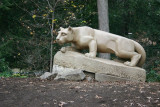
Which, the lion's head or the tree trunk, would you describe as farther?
the tree trunk

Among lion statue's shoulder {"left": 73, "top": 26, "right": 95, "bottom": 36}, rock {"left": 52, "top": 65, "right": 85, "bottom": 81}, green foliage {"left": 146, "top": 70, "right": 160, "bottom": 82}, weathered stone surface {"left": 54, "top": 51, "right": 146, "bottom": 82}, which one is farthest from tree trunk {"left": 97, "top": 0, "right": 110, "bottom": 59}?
rock {"left": 52, "top": 65, "right": 85, "bottom": 81}

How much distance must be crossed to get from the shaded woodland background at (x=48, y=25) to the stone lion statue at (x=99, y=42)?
119 inches

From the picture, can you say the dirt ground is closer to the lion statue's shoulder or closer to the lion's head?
→ the lion's head

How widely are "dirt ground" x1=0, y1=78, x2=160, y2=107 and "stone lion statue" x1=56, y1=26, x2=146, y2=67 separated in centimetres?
190

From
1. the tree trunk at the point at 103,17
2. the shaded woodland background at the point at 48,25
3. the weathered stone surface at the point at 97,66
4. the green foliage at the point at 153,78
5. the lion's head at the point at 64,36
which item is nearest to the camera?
the weathered stone surface at the point at 97,66

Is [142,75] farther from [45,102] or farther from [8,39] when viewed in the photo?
[8,39]

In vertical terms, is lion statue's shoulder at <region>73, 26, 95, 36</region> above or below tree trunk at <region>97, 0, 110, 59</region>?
below

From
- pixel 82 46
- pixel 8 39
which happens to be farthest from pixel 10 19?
pixel 82 46

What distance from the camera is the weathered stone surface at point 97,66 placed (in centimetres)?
679

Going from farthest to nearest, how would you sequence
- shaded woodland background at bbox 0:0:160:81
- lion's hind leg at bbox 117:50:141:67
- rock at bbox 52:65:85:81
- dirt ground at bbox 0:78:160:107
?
shaded woodland background at bbox 0:0:160:81, lion's hind leg at bbox 117:50:141:67, rock at bbox 52:65:85:81, dirt ground at bbox 0:78:160:107

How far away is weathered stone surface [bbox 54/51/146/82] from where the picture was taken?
679 cm

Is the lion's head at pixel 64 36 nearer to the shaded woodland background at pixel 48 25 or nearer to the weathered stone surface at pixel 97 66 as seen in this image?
the weathered stone surface at pixel 97 66

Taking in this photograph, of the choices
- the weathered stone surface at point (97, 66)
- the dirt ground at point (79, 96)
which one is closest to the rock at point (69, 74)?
the weathered stone surface at point (97, 66)

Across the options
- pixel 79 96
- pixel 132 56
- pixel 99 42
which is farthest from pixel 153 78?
pixel 79 96
